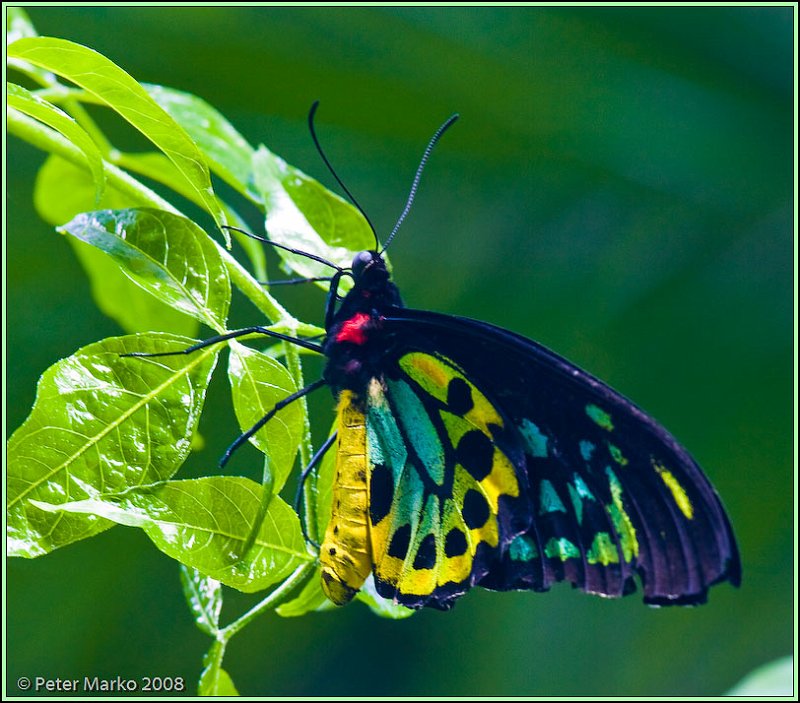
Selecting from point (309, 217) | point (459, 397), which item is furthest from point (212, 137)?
point (459, 397)

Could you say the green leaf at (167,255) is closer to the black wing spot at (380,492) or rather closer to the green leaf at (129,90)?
the green leaf at (129,90)

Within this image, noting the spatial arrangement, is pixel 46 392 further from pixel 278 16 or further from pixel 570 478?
pixel 278 16

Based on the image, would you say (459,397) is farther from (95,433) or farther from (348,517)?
(95,433)

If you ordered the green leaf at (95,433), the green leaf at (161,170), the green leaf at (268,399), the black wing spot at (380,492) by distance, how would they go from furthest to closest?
the green leaf at (161,170) → the black wing spot at (380,492) → the green leaf at (268,399) → the green leaf at (95,433)

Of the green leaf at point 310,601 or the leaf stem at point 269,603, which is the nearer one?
the leaf stem at point 269,603

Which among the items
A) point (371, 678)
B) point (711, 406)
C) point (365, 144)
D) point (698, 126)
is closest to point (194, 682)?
point (371, 678)

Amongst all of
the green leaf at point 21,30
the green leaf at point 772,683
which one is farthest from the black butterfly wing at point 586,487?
the green leaf at point 772,683

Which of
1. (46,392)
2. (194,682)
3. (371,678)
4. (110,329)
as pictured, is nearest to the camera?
(46,392)
